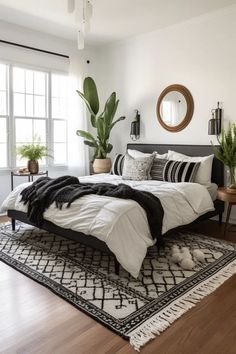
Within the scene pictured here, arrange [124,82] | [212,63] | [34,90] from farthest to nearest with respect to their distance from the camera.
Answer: [124,82] → [34,90] → [212,63]

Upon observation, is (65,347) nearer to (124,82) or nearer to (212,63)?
(212,63)

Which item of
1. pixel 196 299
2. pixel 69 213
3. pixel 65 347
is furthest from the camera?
pixel 69 213

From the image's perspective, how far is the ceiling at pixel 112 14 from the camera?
3.99 meters

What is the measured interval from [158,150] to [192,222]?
5.75 feet

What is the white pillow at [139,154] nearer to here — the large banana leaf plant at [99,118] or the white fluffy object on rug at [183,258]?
the large banana leaf plant at [99,118]

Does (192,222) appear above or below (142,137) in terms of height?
below

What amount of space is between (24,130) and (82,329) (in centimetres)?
390

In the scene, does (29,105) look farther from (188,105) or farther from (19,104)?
(188,105)

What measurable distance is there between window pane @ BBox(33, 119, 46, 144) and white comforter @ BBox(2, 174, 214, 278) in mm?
1937

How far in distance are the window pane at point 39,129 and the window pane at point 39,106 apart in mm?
105

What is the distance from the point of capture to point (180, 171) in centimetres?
414

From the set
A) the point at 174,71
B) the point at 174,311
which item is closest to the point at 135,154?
the point at 174,71

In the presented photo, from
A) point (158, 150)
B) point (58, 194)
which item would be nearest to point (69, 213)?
point (58, 194)

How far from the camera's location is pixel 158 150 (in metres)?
5.08
